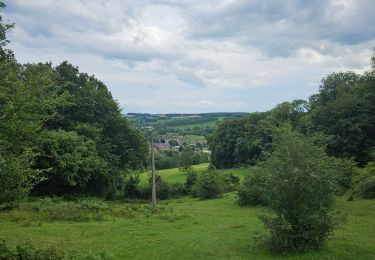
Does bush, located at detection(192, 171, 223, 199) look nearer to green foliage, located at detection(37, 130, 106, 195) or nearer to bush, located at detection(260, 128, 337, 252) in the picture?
green foliage, located at detection(37, 130, 106, 195)

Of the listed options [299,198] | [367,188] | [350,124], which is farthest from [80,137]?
[350,124]

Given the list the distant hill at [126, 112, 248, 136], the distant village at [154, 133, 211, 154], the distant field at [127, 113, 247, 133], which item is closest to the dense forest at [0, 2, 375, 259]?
the distant village at [154, 133, 211, 154]

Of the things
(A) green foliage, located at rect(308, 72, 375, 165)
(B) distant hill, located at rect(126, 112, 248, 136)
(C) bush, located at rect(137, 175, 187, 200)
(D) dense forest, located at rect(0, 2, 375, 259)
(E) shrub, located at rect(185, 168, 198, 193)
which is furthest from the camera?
(B) distant hill, located at rect(126, 112, 248, 136)

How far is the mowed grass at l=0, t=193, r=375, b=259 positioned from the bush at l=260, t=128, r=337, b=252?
0.76 metres

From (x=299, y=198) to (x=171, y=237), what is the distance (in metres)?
7.63

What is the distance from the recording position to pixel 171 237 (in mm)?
22891

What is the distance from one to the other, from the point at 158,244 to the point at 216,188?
36.6m

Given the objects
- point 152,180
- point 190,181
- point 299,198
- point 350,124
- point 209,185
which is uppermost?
point 350,124

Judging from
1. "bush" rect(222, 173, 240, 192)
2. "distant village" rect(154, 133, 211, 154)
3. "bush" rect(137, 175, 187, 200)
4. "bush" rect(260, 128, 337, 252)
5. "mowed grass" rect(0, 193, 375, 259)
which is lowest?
"bush" rect(137, 175, 187, 200)

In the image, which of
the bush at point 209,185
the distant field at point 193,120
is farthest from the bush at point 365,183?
the distant field at point 193,120

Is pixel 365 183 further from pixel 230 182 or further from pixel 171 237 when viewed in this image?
pixel 230 182

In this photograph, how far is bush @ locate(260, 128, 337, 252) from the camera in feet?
60.8

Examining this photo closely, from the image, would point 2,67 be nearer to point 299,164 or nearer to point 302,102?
point 299,164

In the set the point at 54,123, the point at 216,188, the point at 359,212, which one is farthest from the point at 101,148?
the point at 359,212
